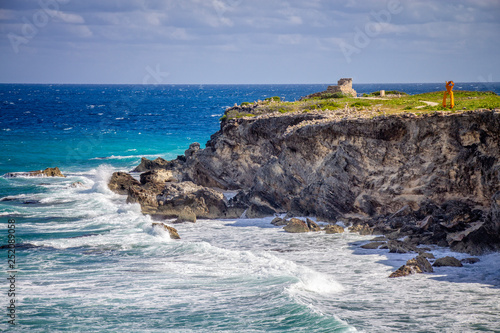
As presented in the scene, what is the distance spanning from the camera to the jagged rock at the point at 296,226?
29312 millimetres

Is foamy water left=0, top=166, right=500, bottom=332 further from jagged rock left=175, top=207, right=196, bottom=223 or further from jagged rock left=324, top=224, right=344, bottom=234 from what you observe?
jagged rock left=175, top=207, right=196, bottom=223

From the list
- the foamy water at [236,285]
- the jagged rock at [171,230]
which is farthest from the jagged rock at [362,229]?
the jagged rock at [171,230]

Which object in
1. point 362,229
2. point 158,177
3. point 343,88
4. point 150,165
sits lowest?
point 362,229

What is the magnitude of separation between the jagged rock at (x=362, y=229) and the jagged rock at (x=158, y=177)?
1761 centimetres

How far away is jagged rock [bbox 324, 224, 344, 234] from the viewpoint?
28.8 meters

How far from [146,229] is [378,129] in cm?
1426

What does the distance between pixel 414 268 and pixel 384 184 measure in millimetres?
9032

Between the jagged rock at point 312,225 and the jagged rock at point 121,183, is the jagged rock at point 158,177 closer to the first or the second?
the jagged rock at point 121,183

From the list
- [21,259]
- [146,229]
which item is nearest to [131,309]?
[21,259]

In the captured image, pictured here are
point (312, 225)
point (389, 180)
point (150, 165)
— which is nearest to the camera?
point (312, 225)

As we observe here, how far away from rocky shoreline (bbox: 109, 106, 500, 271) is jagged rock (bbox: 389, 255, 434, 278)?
8.85 feet

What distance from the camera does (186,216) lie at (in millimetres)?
33281

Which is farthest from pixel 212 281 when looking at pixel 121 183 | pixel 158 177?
pixel 121 183

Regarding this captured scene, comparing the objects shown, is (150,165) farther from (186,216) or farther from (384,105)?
(384,105)
